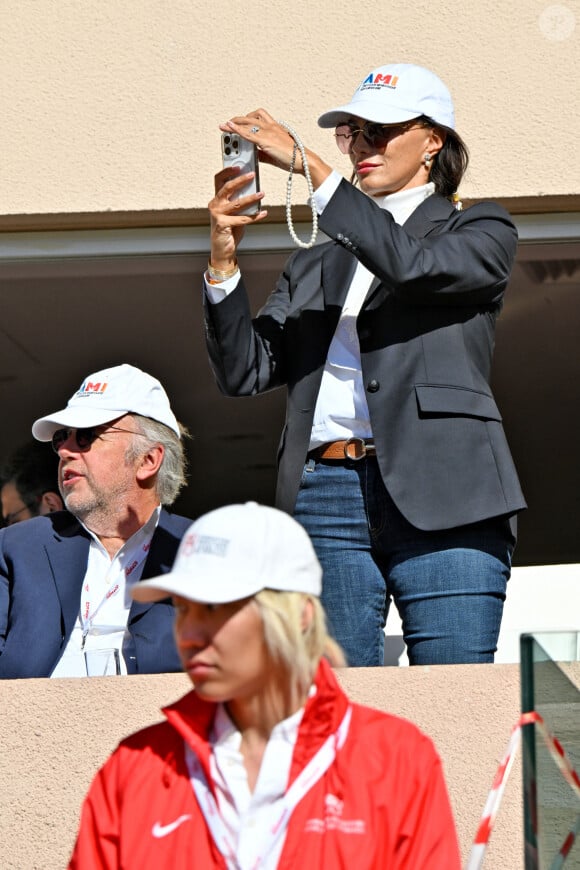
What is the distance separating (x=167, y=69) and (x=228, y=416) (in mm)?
1883

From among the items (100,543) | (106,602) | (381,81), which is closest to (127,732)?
(106,602)

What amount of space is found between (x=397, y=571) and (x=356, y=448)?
279 mm

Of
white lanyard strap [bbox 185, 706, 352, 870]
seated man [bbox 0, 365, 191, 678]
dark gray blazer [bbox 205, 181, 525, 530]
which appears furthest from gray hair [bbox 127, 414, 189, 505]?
white lanyard strap [bbox 185, 706, 352, 870]

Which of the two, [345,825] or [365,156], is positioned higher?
[365,156]

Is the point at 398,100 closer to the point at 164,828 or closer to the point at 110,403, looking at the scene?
the point at 110,403

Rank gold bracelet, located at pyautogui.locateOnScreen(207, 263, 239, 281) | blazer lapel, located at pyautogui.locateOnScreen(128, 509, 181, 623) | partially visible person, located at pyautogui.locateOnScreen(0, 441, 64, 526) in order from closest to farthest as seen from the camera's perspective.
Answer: gold bracelet, located at pyautogui.locateOnScreen(207, 263, 239, 281) < blazer lapel, located at pyautogui.locateOnScreen(128, 509, 181, 623) < partially visible person, located at pyautogui.locateOnScreen(0, 441, 64, 526)

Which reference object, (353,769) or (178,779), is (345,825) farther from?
(178,779)

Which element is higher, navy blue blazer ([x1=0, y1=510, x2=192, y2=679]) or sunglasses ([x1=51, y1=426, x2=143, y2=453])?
sunglasses ([x1=51, y1=426, x2=143, y2=453])

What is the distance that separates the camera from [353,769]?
2088 mm

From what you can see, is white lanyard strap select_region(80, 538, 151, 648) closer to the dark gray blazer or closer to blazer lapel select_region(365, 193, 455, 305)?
the dark gray blazer

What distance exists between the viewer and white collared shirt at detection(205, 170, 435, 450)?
309 cm

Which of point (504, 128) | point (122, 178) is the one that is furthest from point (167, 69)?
point (504, 128)

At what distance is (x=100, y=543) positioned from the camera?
3.53 meters

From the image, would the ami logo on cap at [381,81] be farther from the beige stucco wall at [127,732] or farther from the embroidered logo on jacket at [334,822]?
the embroidered logo on jacket at [334,822]
